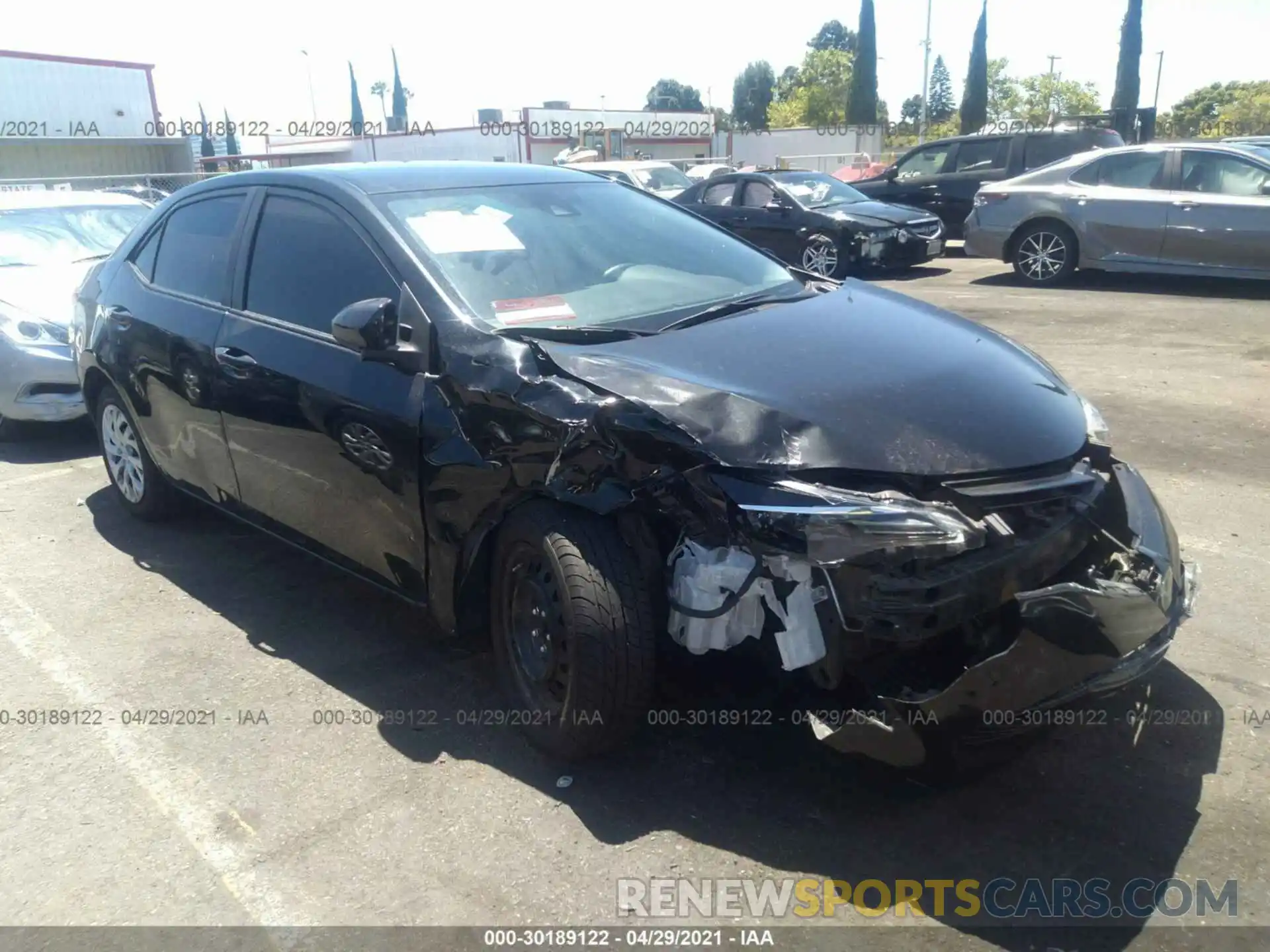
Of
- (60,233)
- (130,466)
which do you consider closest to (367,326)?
(130,466)

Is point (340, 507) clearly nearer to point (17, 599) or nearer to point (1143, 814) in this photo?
point (17, 599)

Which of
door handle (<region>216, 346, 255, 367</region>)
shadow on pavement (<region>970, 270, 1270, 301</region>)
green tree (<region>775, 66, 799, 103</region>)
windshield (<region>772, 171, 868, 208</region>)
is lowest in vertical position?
shadow on pavement (<region>970, 270, 1270, 301</region>)

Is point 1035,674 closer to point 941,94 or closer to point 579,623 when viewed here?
point 579,623

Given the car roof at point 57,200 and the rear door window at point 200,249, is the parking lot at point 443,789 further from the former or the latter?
the car roof at point 57,200

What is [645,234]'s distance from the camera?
4.03 m

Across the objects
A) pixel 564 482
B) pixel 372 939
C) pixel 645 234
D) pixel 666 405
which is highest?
pixel 645 234

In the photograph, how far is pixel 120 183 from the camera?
25.8 metres

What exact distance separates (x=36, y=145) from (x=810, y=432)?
3720 centimetres

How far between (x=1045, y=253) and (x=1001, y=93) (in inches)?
2508

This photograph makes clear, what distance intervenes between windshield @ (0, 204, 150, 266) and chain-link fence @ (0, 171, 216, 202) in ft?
40.1

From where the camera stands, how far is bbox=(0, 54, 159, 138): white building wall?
3198cm

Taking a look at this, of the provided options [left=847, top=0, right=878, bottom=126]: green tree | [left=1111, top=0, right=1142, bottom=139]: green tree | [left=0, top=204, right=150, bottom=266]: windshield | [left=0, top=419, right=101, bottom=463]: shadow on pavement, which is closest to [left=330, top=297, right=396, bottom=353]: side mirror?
[left=0, top=419, right=101, bottom=463]: shadow on pavement

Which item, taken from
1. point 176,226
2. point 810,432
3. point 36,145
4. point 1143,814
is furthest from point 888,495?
point 36,145

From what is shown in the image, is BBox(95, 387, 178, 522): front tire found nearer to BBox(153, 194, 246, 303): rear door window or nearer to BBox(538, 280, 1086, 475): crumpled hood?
BBox(153, 194, 246, 303): rear door window
